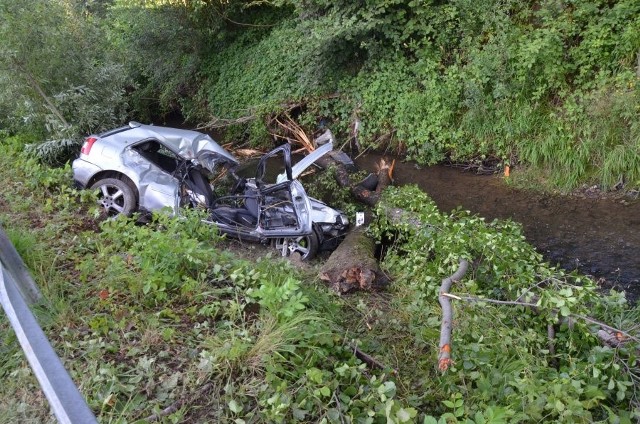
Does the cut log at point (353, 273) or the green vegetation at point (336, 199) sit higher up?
the green vegetation at point (336, 199)

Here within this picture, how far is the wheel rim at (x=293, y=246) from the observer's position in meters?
7.21

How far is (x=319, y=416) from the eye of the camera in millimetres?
2652

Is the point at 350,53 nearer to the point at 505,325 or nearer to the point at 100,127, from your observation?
the point at 100,127

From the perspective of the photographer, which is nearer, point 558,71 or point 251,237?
point 251,237

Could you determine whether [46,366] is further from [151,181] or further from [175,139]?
[175,139]

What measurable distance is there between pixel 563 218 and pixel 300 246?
460cm

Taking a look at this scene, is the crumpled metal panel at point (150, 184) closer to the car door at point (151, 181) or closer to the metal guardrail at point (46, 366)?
the car door at point (151, 181)

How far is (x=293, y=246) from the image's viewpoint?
7.25m

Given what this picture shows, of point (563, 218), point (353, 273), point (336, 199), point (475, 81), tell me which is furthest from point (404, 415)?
point (475, 81)

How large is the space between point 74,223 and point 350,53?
8930 mm

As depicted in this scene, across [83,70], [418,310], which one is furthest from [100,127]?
[418,310]

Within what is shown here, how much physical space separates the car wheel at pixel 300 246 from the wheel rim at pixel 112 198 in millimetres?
2611

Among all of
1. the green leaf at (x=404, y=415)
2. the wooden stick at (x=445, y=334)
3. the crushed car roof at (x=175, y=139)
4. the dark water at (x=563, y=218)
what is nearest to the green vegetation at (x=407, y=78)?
the dark water at (x=563, y=218)

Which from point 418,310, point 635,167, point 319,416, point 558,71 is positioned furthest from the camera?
point 558,71
